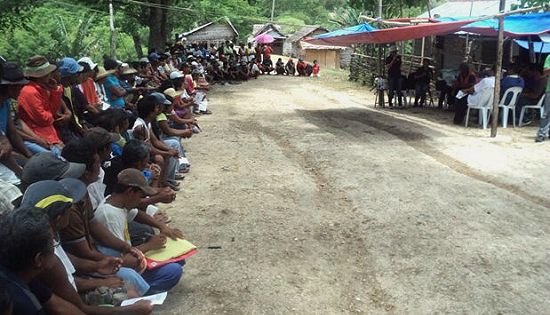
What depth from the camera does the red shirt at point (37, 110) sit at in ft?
16.8

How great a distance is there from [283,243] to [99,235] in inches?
74.1

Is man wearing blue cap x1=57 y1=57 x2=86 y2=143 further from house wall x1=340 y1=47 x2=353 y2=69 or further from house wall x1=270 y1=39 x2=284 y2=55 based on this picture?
house wall x1=270 y1=39 x2=284 y2=55

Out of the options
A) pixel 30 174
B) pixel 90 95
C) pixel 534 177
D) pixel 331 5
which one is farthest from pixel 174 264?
pixel 331 5

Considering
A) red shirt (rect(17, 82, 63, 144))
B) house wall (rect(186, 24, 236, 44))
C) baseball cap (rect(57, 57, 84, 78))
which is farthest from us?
house wall (rect(186, 24, 236, 44))

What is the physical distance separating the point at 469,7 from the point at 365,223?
626 inches

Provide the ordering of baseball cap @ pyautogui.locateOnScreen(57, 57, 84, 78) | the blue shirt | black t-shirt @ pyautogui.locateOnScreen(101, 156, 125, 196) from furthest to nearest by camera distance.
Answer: the blue shirt, baseball cap @ pyautogui.locateOnScreen(57, 57, 84, 78), black t-shirt @ pyautogui.locateOnScreen(101, 156, 125, 196)

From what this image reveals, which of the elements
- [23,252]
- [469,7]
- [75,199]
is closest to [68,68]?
[75,199]

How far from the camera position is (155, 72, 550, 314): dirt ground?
380 centimetres

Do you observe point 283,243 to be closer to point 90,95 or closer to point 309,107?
point 90,95

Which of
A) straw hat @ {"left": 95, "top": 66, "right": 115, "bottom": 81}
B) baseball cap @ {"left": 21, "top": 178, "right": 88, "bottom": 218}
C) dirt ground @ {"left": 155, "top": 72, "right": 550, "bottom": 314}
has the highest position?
straw hat @ {"left": 95, "top": 66, "right": 115, "bottom": 81}

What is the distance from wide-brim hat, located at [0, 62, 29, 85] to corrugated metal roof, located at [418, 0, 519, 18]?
1545 centimetres

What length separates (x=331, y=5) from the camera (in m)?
68.0

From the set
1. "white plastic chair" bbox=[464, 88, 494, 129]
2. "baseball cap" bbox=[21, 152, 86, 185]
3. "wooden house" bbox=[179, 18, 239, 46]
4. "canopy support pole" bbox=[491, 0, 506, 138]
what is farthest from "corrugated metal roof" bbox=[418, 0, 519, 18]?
"baseball cap" bbox=[21, 152, 86, 185]

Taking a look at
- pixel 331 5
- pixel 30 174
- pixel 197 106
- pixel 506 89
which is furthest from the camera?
pixel 331 5
